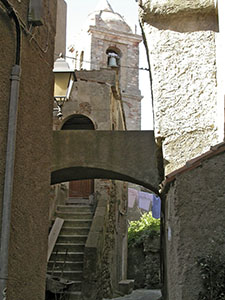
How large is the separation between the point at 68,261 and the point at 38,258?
589cm

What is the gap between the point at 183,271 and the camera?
4.94 m

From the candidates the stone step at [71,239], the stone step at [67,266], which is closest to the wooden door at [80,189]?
the stone step at [71,239]

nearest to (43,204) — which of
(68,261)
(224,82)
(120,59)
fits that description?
(224,82)

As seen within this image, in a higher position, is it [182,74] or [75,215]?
[182,74]

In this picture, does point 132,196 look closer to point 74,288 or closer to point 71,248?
point 71,248

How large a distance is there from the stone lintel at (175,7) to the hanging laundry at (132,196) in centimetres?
2453

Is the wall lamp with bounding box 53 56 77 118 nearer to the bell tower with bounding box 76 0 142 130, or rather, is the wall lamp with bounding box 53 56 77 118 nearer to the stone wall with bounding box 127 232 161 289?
the stone wall with bounding box 127 232 161 289

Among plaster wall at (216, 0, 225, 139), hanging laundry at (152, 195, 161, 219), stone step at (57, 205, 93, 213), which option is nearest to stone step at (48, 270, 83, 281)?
stone step at (57, 205, 93, 213)

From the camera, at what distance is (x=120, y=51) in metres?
34.3

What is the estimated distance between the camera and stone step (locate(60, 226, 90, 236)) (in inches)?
506

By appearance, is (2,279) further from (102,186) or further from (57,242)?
(102,186)

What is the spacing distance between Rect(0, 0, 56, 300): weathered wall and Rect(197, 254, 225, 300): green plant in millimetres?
1931

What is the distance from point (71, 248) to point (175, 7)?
259 inches

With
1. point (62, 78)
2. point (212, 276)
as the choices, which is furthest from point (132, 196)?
point (212, 276)
